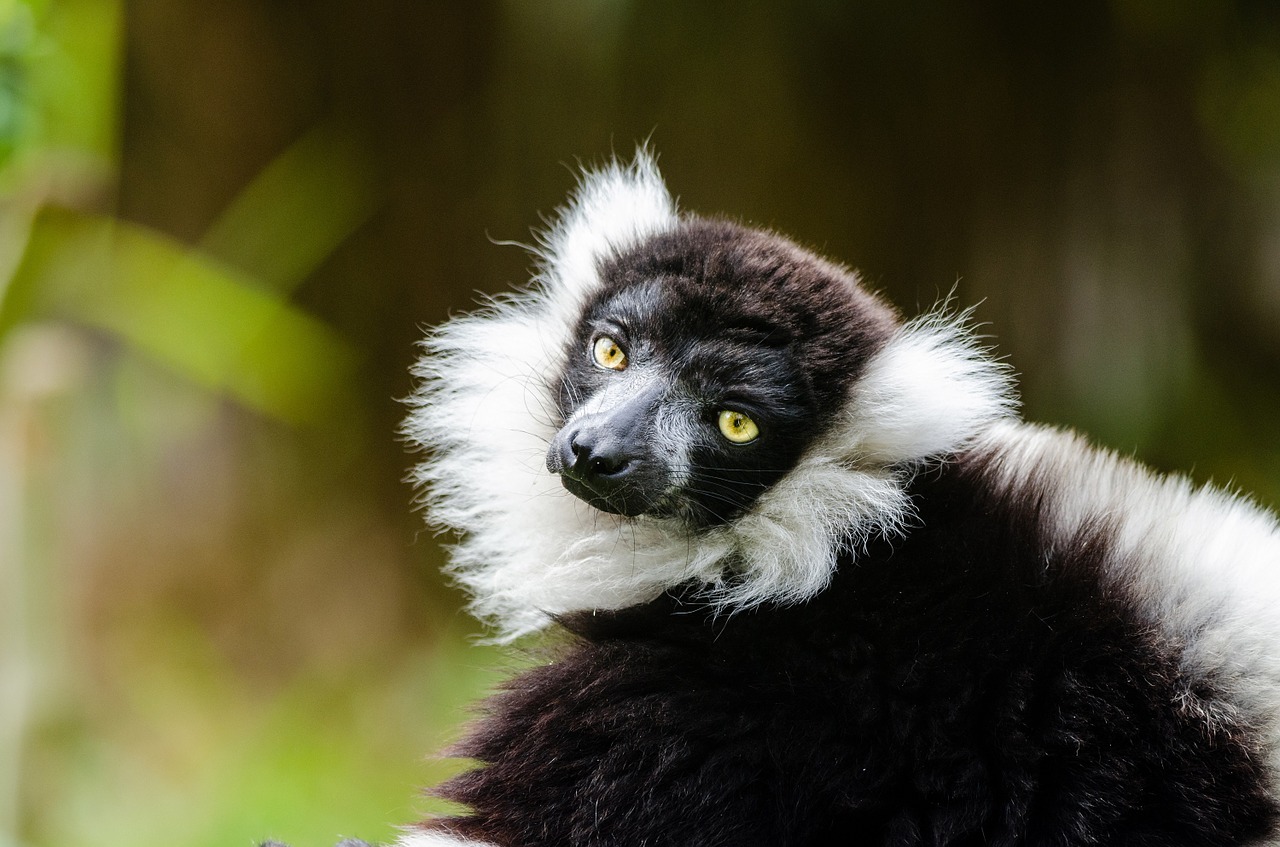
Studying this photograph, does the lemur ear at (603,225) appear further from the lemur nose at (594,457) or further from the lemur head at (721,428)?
the lemur nose at (594,457)

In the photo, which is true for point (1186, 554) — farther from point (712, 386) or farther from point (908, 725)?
point (712, 386)

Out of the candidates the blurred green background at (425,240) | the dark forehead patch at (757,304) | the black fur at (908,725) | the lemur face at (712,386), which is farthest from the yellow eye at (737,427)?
the blurred green background at (425,240)

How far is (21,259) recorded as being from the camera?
5.94 meters

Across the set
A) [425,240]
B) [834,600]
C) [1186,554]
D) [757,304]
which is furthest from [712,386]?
[425,240]

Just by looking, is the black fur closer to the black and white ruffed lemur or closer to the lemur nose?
the black and white ruffed lemur

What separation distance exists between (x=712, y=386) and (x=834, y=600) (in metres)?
0.63

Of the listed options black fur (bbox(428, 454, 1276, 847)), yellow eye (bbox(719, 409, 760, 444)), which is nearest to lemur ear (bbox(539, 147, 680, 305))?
yellow eye (bbox(719, 409, 760, 444))

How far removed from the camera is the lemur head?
118 inches

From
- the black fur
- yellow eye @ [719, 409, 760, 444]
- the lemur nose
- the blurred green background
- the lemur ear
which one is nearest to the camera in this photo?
the black fur

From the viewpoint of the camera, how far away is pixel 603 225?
379 cm

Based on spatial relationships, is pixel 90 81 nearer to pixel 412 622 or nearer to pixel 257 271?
pixel 257 271

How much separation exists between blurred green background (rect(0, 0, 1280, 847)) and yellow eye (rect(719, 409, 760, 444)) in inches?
141

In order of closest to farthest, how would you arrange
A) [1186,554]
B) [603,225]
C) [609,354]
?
[1186,554]
[609,354]
[603,225]

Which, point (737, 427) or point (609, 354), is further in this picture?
point (609, 354)
